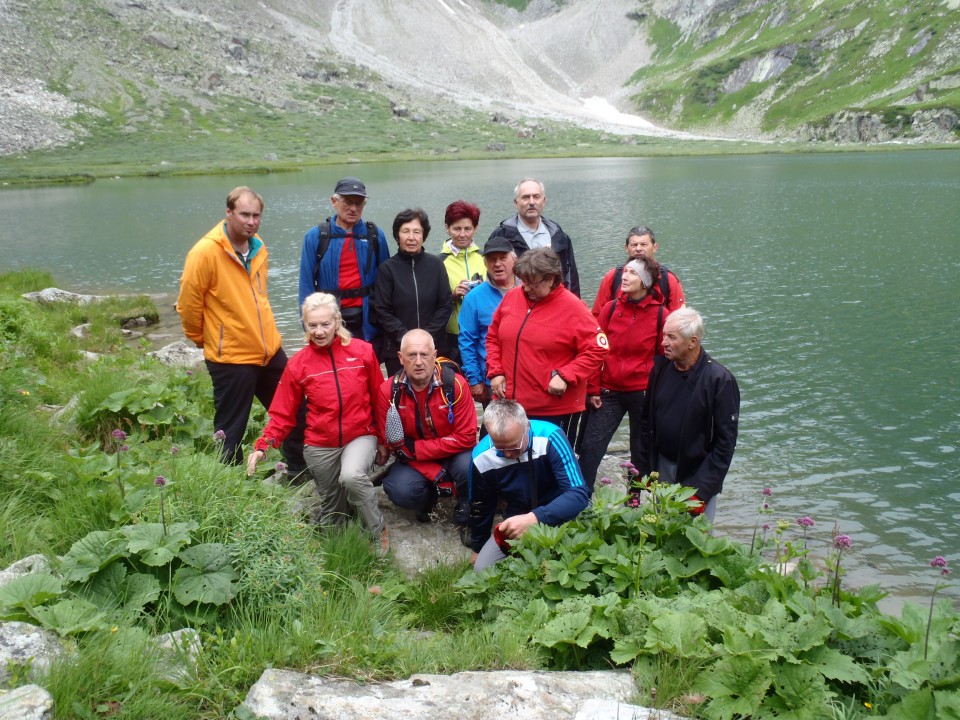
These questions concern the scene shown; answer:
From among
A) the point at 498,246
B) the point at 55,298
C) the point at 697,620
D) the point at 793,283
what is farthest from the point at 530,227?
the point at 55,298

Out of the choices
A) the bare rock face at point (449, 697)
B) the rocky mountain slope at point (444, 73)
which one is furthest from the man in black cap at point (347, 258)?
the rocky mountain slope at point (444, 73)

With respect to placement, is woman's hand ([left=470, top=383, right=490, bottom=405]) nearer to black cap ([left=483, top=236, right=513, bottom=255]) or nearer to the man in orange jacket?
black cap ([left=483, top=236, right=513, bottom=255])

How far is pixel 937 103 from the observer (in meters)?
106

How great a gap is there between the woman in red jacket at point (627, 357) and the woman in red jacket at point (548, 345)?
0.50 meters

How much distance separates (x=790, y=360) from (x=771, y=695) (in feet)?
38.1

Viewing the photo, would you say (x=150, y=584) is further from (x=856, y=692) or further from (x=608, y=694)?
(x=856, y=692)

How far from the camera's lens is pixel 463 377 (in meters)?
6.66

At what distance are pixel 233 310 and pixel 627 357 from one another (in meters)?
3.72

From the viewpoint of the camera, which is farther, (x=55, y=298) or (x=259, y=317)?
(x=55, y=298)

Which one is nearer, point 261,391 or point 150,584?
point 150,584

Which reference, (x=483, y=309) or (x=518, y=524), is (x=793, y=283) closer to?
(x=483, y=309)

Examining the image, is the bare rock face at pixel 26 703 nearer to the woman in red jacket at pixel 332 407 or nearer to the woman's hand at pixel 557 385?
the woman in red jacket at pixel 332 407

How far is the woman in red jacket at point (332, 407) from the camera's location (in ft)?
20.2

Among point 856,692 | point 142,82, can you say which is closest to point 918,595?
point 856,692
